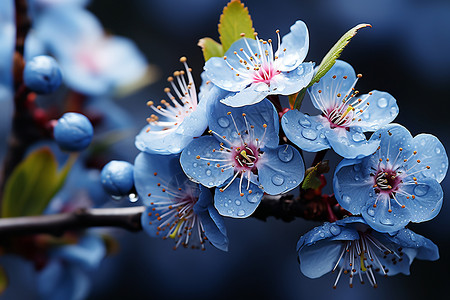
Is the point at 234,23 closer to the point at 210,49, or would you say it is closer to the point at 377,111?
the point at 210,49

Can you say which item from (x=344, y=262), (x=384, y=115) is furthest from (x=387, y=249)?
(x=384, y=115)

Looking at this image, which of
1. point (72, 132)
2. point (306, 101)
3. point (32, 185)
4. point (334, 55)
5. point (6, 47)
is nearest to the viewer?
point (334, 55)

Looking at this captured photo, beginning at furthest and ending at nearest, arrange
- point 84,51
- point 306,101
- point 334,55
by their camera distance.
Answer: point 306,101 < point 84,51 < point 334,55

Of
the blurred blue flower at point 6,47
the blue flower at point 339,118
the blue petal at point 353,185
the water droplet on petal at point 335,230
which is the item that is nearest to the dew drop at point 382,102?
the blue flower at point 339,118

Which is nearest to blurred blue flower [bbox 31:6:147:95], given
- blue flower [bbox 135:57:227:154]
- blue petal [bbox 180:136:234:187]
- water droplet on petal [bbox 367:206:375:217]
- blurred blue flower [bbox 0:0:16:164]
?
blurred blue flower [bbox 0:0:16:164]

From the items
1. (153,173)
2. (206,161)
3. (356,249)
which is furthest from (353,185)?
(153,173)

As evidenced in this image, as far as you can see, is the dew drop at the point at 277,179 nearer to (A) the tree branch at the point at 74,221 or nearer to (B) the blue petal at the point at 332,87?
(B) the blue petal at the point at 332,87

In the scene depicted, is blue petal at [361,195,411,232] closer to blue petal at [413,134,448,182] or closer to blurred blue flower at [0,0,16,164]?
blue petal at [413,134,448,182]
